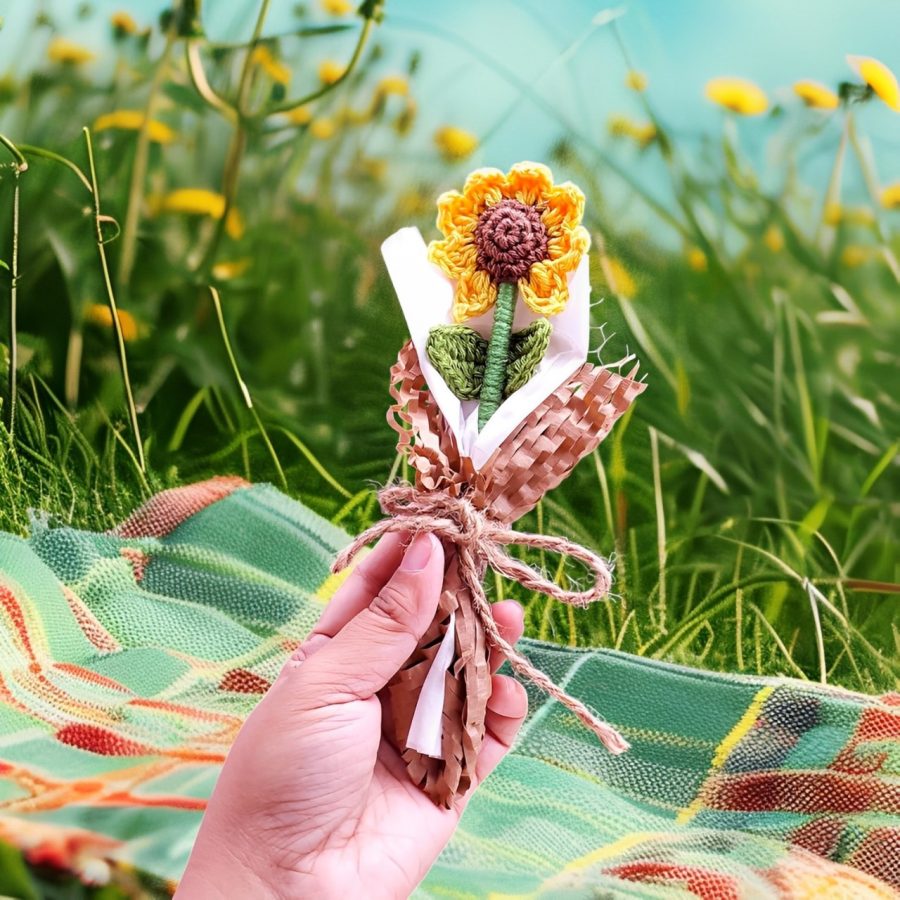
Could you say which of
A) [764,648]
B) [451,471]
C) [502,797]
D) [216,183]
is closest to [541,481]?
[451,471]

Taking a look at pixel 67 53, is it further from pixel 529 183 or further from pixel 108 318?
pixel 529 183

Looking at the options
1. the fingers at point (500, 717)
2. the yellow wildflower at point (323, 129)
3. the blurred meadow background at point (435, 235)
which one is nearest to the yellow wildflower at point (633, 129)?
the blurred meadow background at point (435, 235)

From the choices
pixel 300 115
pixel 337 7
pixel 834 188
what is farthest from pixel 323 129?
pixel 834 188

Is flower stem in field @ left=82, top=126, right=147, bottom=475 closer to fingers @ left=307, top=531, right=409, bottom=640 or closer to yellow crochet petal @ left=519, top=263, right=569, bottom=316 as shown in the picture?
fingers @ left=307, top=531, right=409, bottom=640

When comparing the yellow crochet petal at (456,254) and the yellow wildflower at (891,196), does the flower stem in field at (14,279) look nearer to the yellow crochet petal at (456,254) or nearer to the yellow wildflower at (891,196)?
the yellow crochet petal at (456,254)

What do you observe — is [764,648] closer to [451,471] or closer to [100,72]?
[451,471]

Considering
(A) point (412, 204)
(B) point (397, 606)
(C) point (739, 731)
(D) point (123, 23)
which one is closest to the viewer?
(B) point (397, 606)
